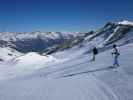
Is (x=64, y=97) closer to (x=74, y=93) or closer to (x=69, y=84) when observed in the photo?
(x=74, y=93)

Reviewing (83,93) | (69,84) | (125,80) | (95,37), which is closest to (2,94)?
(69,84)

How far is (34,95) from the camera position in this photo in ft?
57.1

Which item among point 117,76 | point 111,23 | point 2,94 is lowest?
point 2,94

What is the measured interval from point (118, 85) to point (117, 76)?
8.17ft

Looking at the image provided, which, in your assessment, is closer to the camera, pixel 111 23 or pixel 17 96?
pixel 17 96

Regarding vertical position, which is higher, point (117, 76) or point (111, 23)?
point (111, 23)

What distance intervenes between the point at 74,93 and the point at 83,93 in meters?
0.68

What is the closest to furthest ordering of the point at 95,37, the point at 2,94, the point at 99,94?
the point at 99,94, the point at 2,94, the point at 95,37

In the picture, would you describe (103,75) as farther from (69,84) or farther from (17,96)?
(17,96)

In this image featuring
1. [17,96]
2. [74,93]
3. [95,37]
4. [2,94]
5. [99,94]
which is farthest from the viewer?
[95,37]

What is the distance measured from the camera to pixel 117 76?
18.9 meters

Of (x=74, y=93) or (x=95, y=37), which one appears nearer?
(x=74, y=93)

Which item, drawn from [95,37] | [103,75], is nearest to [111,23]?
[95,37]

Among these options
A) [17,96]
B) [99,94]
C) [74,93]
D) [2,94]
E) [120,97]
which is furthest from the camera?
[2,94]
